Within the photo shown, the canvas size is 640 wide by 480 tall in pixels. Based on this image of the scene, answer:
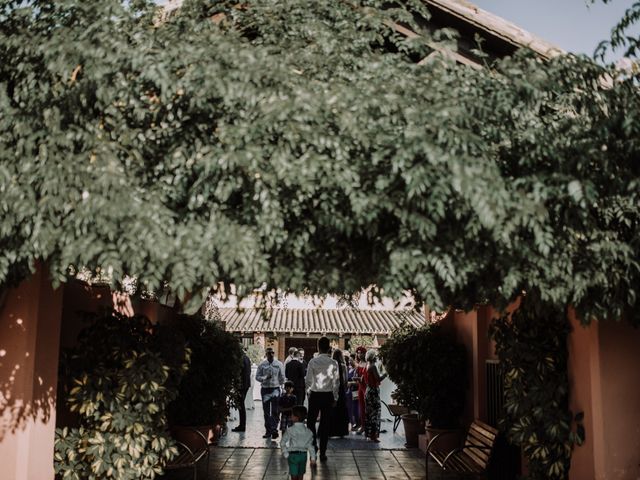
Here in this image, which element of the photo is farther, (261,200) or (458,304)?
(458,304)

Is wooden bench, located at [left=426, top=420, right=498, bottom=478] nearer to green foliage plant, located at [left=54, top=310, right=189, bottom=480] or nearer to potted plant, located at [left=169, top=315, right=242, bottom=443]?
green foliage plant, located at [left=54, top=310, right=189, bottom=480]

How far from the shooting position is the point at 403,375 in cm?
1242

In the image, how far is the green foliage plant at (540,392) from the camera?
22.7 ft

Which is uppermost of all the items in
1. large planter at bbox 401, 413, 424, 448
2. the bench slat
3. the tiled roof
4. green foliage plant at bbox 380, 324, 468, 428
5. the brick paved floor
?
the tiled roof

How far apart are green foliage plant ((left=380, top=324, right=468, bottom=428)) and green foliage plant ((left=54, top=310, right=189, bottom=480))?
208 inches

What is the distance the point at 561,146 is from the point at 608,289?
3.86 ft

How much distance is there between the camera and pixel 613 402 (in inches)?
259

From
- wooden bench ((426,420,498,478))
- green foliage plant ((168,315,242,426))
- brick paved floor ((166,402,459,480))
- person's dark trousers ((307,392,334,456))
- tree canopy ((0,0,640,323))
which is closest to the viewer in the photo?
tree canopy ((0,0,640,323))

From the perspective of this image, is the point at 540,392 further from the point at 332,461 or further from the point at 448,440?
the point at 332,461

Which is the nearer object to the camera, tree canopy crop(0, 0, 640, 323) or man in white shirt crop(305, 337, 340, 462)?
tree canopy crop(0, 0, 640, 323)

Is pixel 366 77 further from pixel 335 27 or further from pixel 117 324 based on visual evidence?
pixel 117 324

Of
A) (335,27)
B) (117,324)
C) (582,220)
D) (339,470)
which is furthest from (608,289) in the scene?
(339,470)

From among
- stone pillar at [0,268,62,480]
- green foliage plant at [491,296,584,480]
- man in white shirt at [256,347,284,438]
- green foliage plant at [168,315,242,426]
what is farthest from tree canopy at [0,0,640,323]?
man in white shirt at [256,347,284,438]

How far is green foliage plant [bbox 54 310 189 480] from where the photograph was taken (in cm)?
736
